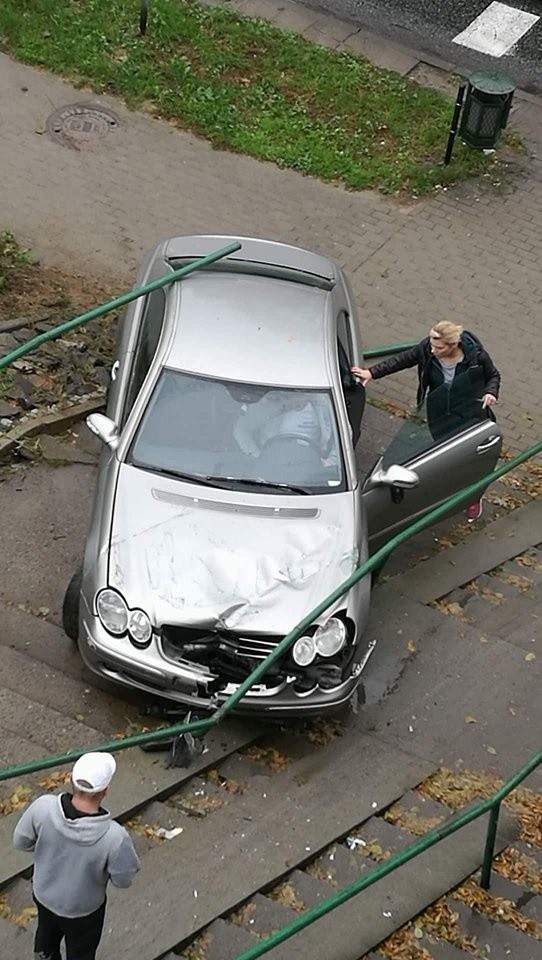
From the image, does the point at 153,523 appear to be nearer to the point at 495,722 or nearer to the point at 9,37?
the point at 495,722

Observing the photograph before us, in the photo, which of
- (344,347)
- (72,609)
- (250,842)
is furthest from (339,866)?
(344,347)

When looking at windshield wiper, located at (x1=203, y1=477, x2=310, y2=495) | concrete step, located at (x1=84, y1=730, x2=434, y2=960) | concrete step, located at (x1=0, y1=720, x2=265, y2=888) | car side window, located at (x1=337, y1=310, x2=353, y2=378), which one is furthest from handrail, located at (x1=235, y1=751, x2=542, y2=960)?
car side window, located at (x1=337, y1=310, x2=353, y2=378)

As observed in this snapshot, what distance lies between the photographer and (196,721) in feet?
21.9

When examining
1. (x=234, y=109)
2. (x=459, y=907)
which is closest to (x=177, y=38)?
(x=234, y=109)

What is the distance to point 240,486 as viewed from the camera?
25.5 feet

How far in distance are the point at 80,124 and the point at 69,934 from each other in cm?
990

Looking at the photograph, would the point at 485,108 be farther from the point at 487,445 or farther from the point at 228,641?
the point at 228,641

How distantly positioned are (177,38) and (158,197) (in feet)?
9.33

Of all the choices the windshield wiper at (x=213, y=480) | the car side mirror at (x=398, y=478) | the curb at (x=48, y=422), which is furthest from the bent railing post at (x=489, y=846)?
the curb at (x=48, y=422)

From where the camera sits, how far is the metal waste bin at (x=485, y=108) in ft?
43.6

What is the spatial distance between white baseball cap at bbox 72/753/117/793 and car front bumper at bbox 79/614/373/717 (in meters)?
2.06

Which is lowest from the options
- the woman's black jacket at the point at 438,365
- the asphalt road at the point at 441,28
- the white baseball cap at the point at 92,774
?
the asphalt road at the point at 441,28

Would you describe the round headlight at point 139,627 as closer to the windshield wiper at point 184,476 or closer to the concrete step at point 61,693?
the concrete step at point 61,693

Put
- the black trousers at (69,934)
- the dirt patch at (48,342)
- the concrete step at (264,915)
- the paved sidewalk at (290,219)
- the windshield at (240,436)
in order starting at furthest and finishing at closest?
the paved sidewalk at (290,219), the dirt patch at (48,342), the windshield at (240,436), the concrete step at (264,915), the black trousers at (69,934)
